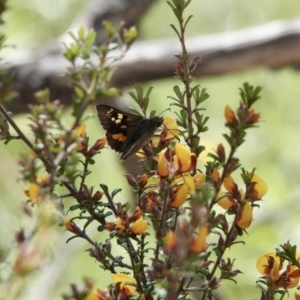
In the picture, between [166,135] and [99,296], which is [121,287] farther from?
[166,135]

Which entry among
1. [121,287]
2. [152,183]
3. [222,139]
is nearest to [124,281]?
[121,287]

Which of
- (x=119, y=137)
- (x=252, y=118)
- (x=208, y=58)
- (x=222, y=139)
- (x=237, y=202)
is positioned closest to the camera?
(x=252, y=118)

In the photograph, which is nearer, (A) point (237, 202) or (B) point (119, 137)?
(A) point (237, 202)

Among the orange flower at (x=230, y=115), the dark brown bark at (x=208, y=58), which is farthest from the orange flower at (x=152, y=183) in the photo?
the dark brown bark at (x=208, y=58)

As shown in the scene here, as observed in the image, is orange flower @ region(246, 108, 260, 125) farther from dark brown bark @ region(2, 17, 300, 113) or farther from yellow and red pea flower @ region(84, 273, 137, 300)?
dark brown bark @ region(2, 17, 300, 113)

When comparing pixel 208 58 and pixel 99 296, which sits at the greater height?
pixel 208 58

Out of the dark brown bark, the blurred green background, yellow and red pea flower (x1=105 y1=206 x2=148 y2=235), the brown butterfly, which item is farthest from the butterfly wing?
the blurred green background
